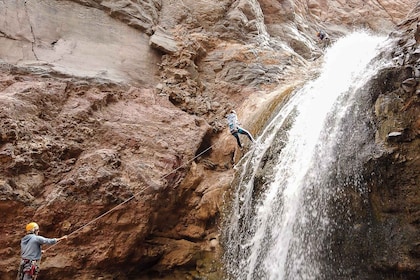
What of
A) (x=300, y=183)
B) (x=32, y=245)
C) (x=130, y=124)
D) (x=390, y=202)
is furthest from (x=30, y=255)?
(x=390, y=202)

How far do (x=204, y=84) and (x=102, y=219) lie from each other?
7.66 m

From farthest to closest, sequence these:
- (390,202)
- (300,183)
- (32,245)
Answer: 1. (300,183)
2. (32,245)
3. (390,202)

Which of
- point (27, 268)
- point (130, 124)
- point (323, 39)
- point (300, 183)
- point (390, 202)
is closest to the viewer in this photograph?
point (390, 202)

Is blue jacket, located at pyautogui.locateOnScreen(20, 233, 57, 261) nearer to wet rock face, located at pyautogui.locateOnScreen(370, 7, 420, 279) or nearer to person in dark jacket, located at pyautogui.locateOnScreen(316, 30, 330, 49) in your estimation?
wet rock face, located at pyautogui.locateOnScreen(370, 7, 420, 279)

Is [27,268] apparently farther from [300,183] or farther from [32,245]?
[300,183]

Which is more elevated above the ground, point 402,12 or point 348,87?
point 402,12

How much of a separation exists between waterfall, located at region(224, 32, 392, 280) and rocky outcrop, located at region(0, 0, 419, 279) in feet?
1.90

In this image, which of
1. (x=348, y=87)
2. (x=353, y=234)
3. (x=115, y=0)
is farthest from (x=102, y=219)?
(x=115, y=0)

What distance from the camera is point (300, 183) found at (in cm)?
793

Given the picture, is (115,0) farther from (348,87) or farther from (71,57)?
(348,87)

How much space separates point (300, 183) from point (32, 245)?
5.77 meters

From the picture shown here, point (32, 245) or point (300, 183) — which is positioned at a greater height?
point (300, 183)

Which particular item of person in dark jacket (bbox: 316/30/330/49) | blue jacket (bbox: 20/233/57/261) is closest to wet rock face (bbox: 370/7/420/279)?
blue jacket (bbox: 20/233/57/261)

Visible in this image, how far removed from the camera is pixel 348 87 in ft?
30.1
